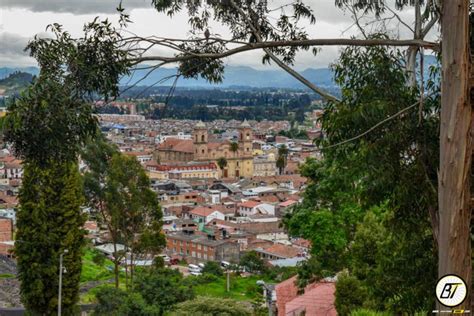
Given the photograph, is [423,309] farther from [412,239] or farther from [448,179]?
[448,179]

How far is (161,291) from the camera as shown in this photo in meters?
15.3

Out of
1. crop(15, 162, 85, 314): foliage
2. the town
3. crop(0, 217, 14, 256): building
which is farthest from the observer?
crop(0, 217, 14, 256): building

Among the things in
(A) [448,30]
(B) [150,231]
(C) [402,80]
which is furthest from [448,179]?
(B) [150,231]

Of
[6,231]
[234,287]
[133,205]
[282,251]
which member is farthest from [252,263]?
[6,231]

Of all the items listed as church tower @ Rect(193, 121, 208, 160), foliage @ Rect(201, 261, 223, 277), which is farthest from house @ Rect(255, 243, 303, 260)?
church tower @ Rect(193, 121, 208, 160)

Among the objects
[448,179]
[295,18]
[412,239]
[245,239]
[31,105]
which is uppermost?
[295,18]

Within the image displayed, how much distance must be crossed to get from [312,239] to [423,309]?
14.2 ft

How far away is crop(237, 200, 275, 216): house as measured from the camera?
45562mm

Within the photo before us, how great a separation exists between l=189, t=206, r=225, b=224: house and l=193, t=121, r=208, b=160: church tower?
2906cm

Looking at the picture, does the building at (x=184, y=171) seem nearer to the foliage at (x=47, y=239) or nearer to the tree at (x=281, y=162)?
the tree at (x=281, y=162)

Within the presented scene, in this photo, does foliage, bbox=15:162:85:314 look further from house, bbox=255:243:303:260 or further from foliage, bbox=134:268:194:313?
house, bbox=255:243:303:260

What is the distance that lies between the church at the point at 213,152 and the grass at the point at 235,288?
4570 cm

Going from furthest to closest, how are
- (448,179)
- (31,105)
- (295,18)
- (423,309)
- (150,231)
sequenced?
1. (150,231)
2. (295,18)
3. (423,309)
4. (31,105)
5. (448,179)

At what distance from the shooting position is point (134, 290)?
51.1 feet
